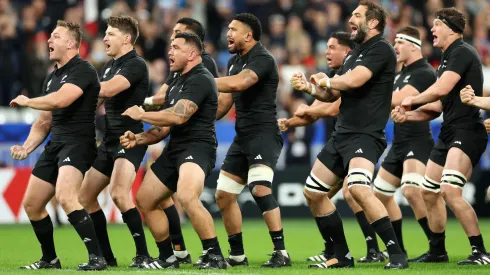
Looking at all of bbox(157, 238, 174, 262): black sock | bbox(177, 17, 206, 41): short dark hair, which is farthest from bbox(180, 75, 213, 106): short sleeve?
bbox(157, 238, 174, 262): black sock

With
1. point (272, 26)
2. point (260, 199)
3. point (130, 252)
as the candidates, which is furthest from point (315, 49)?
point (260, 199)

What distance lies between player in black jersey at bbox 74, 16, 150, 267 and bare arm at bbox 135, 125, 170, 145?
61 centimetres

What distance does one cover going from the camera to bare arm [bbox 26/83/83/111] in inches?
398

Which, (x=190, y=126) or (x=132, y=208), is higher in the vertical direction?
(x=190, y=126)

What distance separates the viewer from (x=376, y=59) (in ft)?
34.6

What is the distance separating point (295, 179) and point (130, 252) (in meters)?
6.10

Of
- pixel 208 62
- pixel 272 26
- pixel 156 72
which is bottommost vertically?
pixel 208 62

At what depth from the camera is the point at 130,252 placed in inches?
532

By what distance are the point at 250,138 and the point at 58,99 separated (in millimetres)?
2421

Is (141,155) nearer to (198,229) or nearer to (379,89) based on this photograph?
(198,229)

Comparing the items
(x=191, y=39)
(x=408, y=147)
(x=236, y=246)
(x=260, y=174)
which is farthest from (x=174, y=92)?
(x=408, y=147)

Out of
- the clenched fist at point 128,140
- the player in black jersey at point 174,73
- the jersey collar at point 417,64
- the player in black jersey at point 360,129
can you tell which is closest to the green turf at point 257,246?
the player in black jersey at point 360,129

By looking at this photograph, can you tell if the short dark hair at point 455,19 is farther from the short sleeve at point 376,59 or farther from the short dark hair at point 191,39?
the short dark hair at point 191,39

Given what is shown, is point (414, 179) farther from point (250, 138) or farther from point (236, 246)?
point (236, 246)
